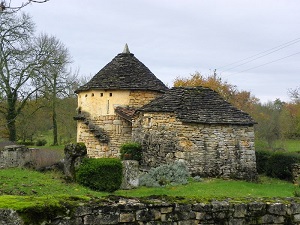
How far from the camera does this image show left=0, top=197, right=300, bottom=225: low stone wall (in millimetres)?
4496

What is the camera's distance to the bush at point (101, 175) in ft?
45.9

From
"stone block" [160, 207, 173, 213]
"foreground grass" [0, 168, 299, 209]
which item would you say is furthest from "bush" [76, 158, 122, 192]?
"stone block" [160, 207, 173, 213]

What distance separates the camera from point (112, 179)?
46.5ft

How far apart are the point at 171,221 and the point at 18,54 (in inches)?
1100

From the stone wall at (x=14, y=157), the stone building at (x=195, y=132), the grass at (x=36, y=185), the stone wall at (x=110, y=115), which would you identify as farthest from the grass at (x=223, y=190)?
the stone wall at (x=110, y=115)

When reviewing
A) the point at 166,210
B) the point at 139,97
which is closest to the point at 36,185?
the point at 166,210

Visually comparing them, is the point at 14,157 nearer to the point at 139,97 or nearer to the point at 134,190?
the point at 134,190

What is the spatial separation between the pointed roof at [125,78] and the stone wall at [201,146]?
155 inches

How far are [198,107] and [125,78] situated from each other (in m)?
5.81

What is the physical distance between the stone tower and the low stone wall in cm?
1679

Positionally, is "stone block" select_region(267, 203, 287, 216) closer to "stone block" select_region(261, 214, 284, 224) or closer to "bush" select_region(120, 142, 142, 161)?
"stone block" select_region(261, 214, 284, 224)

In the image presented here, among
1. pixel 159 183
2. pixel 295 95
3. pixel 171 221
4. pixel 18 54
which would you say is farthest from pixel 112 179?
pixel 295 95

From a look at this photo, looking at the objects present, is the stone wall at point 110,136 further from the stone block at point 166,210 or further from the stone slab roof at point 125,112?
the stone block at point 166,210

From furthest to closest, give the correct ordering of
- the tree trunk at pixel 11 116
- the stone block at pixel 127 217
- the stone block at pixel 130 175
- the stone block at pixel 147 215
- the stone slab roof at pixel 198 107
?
the tree trunk at pixel 11 116 < the stone slab roof at pixel 198 107 < the stone block at pixel 130 175 < the stone block at pixel 147 215 < the stone block at pixel 127 217
